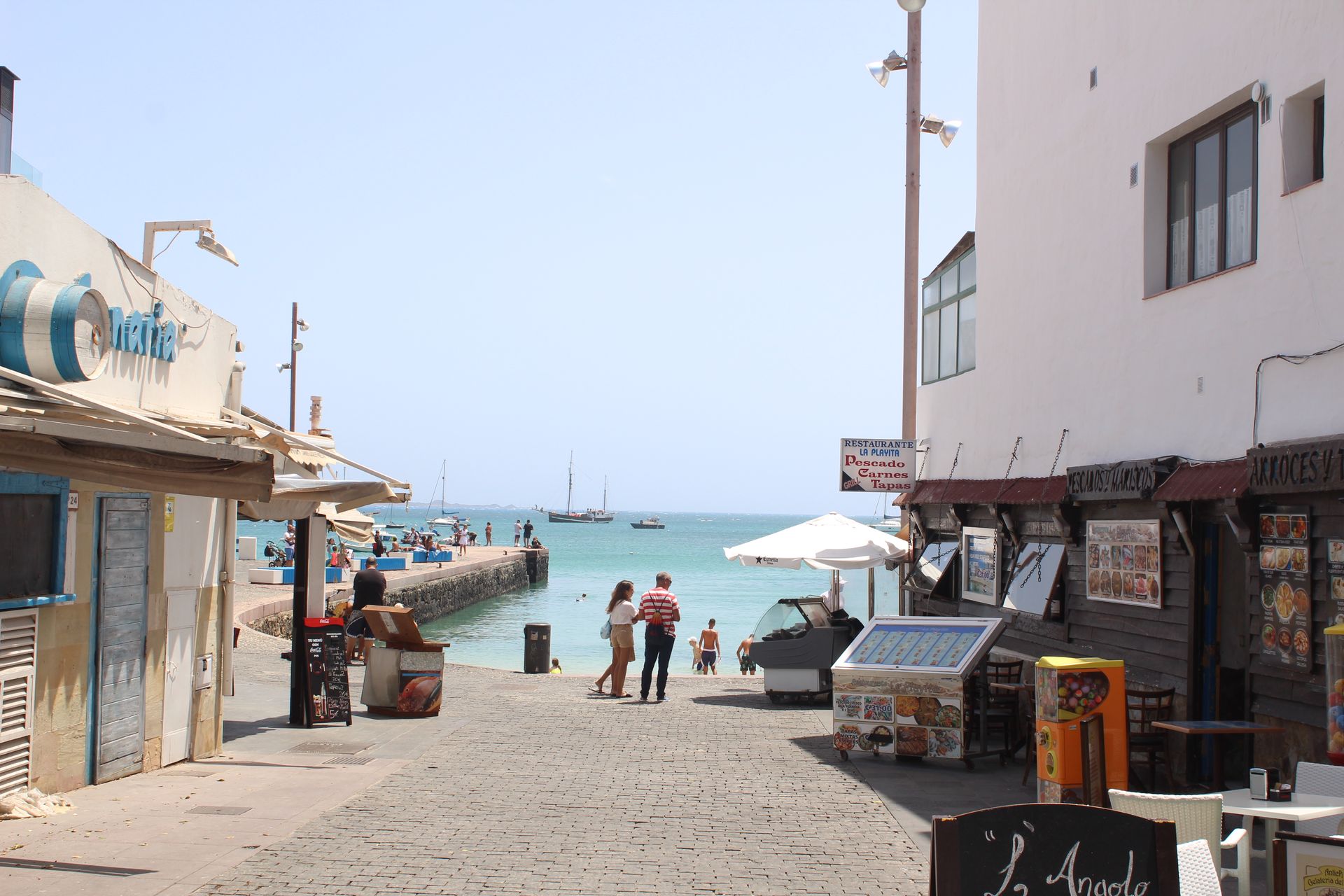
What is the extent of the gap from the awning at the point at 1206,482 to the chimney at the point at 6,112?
950cm

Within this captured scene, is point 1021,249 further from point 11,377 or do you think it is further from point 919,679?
point 11,377

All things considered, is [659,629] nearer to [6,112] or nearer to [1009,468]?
[1009,468]

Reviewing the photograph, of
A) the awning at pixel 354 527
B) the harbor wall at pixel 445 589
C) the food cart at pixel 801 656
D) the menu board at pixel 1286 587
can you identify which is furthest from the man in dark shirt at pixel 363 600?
the menu board at pixel 1286 587

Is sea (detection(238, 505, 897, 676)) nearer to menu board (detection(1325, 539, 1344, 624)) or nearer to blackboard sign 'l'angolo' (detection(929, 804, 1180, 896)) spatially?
menu board (detection(1325, 539, 1344, 624))

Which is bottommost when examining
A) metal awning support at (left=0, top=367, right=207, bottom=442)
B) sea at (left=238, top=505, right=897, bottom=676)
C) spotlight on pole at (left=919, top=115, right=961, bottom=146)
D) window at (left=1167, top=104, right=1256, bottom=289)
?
sea at (left=238, top=505, right=897, bottom=676)

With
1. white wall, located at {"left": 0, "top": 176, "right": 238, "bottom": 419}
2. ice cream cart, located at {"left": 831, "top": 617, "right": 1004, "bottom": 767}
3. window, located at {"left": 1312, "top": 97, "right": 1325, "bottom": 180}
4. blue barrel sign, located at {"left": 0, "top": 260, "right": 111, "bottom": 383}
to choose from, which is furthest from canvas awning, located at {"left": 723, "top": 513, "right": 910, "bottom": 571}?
blue barrel sign, located at {"left": 0, "top": 260, "right": 111, "bottom": 383}

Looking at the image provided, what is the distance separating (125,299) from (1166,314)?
28.5 feet

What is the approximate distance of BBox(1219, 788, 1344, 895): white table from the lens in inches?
234

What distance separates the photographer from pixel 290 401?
120 ft

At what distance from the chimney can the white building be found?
9582mm

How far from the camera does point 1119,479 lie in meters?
11.0

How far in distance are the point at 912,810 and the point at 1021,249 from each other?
738 centimetres

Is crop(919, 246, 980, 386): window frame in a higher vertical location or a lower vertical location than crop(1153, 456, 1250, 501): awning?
higher

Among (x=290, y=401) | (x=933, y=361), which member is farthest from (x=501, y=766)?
(x=290, y=401)
